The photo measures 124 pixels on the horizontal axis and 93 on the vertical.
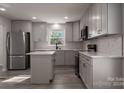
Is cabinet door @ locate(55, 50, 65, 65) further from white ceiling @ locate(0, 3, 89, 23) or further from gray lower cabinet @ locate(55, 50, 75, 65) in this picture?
white ceiling @ locate(0, 3, 89, 23)

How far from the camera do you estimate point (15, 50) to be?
21.0ft

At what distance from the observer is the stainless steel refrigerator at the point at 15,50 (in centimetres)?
636

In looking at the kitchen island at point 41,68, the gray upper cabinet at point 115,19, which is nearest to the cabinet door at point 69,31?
the kitchen island at point 41,68

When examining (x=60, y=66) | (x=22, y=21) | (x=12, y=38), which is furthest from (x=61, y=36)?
(x=12, y=38)

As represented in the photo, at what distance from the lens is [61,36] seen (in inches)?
320

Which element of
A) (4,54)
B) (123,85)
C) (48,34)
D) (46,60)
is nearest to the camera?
(123,85)

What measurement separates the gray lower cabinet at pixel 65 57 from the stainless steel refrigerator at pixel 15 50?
178 cm

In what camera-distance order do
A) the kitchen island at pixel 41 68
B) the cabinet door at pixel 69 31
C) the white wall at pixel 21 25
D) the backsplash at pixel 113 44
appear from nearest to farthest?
the backsplash at pixel 113 44 → the kitchen island at pixel 41 68 → the white wall at pixel 21 25 → the cabinet door at pixel 69 31

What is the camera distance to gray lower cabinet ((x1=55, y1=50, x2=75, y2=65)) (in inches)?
291

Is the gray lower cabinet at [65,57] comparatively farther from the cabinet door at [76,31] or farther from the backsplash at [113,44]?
the backsplash at [113,44]

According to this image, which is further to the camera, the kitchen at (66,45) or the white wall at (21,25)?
the white wall at (21,25)
